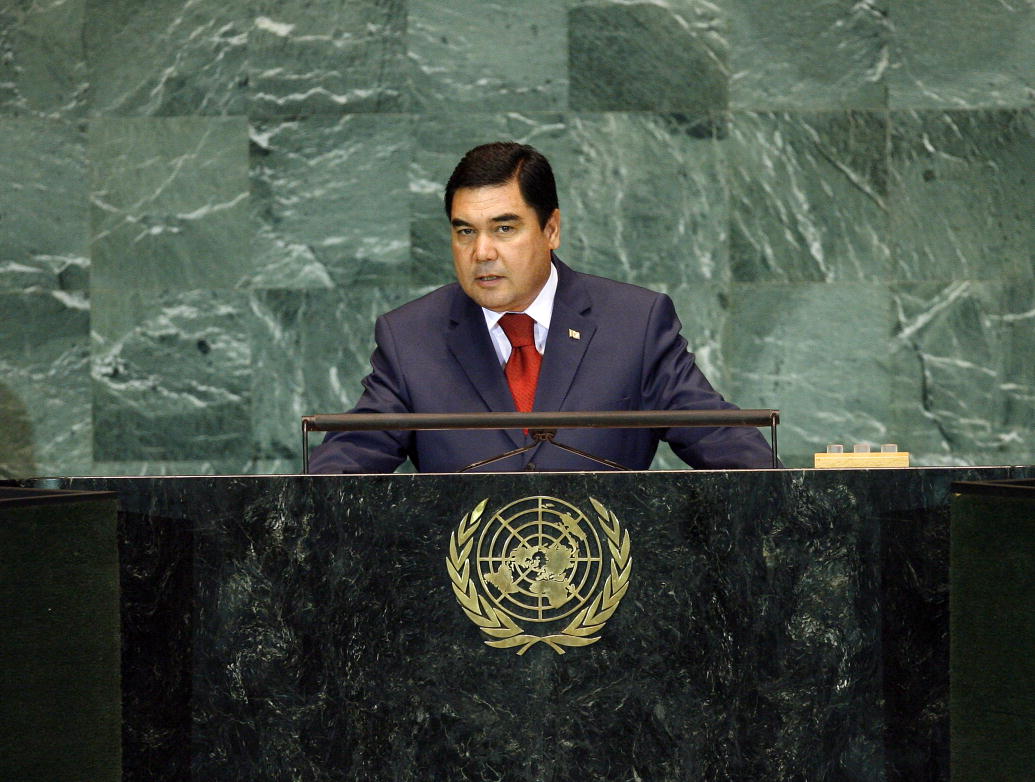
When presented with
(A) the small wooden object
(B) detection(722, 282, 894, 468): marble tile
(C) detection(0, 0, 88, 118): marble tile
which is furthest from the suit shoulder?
(C) detection(0, 0, 88, 118): marble tile

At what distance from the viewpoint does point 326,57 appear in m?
5.18

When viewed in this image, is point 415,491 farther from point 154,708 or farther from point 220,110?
point 220,110

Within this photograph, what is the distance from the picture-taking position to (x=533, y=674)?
2234mm

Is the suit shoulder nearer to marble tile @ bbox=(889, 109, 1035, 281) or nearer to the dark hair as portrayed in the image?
the dark hair

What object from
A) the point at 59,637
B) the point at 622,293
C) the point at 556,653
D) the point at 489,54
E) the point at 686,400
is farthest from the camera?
the point at 489,54

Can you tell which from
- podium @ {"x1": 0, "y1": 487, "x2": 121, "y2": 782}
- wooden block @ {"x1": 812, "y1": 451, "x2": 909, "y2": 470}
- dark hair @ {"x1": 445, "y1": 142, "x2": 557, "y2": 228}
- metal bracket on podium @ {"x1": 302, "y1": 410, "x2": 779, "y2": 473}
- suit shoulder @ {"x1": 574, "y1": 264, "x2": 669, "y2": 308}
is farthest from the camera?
suit shoulder @ {"x1": 574, "y1": 264, "x2": 669, "y2": 308}

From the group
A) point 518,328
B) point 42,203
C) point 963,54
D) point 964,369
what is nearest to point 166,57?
point 42,203

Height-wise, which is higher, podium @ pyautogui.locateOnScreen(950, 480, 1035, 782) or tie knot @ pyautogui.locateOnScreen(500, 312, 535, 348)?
tie knot @ pyautogui.locateOnScreen(500, 312, 535, 348)

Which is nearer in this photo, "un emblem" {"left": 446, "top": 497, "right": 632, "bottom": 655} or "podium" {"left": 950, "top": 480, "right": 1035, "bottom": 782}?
"podium" {"left": 950, "top": 480, "right": 1035, "bottom": 782}

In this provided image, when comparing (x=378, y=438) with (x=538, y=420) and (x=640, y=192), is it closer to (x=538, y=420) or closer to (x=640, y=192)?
(x=538, y=420)

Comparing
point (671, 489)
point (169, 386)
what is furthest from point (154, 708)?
point (169, 386)

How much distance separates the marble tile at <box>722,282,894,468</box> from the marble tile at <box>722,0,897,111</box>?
719mm

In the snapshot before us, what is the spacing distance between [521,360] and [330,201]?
2.00 meters

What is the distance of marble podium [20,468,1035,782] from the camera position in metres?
2.22
